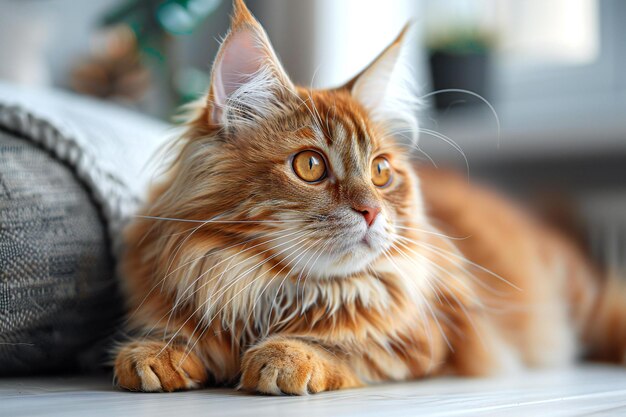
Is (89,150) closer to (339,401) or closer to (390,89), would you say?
(390,89)

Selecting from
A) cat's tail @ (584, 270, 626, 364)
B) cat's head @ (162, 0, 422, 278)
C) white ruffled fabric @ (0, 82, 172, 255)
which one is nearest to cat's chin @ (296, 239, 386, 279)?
cat's head @ (162, 0, 422, 278)

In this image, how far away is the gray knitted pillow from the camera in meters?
1.15

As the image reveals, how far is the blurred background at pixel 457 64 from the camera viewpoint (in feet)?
7.68

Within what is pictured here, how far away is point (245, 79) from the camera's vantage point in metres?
1.19

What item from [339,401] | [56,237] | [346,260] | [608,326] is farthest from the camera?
[608,326]

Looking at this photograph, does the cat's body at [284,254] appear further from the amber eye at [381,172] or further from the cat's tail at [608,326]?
the cat's tail at [608,326]

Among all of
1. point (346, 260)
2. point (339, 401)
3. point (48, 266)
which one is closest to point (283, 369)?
point (339, 401)

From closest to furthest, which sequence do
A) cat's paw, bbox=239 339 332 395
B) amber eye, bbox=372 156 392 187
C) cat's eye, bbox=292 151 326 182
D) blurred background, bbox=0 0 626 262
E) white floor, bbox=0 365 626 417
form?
white floor, bbox=0 365 626 417 → cat's paw, bbox=239 339 332 395 → cat's eye, bbox=292 151 326 182 → amber eye, bbox=372 156 392 187 → blurred background, bbox=0 0 626 262

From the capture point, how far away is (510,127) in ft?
7.91

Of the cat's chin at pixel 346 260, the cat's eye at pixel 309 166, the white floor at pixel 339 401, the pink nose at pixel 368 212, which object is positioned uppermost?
the cat's eye at pixel 309 166

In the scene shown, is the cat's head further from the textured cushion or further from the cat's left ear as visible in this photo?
the textured cushion

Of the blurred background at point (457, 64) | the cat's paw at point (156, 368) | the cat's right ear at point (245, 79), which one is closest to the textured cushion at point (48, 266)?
the cat's paw at point (156, 368)

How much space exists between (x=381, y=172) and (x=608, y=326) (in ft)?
2.80

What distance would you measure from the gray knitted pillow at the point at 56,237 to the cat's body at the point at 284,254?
93 millimetres
